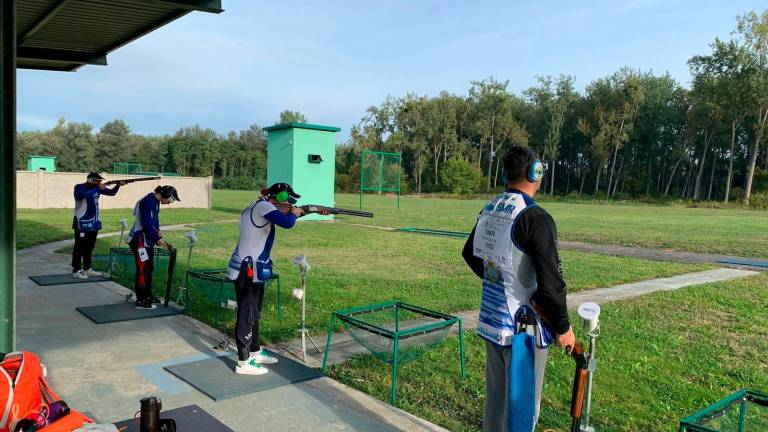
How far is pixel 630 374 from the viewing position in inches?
210

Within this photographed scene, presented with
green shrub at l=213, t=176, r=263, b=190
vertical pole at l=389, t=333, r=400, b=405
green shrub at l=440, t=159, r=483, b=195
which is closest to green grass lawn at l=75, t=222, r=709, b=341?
vertical pole at l=389, t=333, r=400, b=405

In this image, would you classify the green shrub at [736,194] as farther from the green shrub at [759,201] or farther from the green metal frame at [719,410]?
the green metal frame at [719,410]

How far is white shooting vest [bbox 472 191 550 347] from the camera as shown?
291 centimetres

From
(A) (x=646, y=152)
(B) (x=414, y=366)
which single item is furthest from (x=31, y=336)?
(A) (x=646, y=152)

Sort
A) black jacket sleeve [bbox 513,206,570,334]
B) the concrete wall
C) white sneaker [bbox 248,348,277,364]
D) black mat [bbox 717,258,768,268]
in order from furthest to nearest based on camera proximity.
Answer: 1. the concrete wall
2. black mat [bbox 717,258,768,268]
3. white sneaker [bbox 248,348,277,364]
4. black jacket sleeve [bbox 513,206,570,334]

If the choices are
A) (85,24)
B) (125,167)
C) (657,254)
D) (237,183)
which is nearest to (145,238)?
(85,24)

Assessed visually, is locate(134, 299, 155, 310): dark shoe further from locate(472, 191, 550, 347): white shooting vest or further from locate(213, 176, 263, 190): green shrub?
locate(213, 176, 263, 190): green shrub

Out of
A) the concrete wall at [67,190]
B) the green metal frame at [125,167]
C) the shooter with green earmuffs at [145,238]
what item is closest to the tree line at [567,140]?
the green metal frame at [125,167]

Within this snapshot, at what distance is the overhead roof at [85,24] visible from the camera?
600cm

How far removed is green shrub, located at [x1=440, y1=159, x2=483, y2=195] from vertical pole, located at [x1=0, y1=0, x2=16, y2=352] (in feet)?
202

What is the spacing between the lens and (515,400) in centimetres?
285

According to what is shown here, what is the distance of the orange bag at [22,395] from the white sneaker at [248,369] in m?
1.94

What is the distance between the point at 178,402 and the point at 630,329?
5.55m

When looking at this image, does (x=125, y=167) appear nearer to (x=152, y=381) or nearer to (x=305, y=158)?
(x=305, y=158)
